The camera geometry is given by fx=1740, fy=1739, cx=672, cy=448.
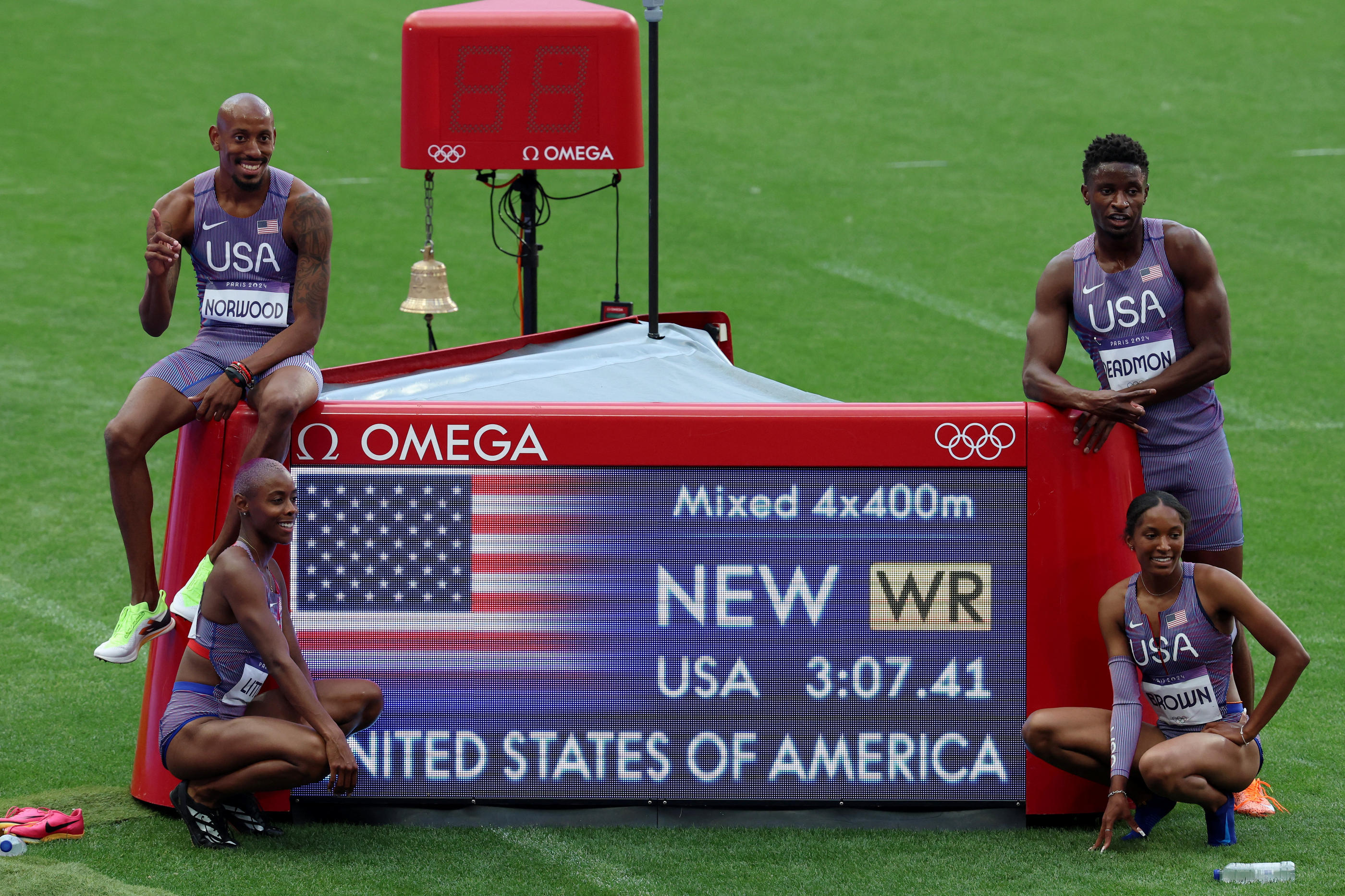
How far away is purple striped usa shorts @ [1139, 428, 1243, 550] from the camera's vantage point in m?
5.48

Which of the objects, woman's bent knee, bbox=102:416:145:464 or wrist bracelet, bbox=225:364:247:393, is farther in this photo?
woman's bent knee, bbox=102:416:145:464

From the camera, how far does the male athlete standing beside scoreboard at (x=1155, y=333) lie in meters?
5.39

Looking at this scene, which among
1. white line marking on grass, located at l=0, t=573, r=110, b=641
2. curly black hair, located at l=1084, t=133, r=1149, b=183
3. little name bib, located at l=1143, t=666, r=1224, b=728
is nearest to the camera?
little name bib, located at l=1143, t=666, r=1224, b=728

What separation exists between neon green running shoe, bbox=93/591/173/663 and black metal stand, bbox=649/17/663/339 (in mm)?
2404

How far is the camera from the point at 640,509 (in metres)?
5.28

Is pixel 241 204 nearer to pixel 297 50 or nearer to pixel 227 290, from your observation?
pixel 227 290

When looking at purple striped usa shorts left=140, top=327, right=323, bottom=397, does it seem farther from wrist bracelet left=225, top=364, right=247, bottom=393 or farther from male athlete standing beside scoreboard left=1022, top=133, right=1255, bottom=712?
male athlete standing beside scoreboard left=1022, top=133, right=1255, bottom=712

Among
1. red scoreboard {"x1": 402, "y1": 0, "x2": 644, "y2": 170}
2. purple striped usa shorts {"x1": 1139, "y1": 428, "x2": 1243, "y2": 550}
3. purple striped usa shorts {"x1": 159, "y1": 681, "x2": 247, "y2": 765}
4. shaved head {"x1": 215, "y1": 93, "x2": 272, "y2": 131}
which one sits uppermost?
red scoreboard {"x1": 402, "y1": 0, "x2": 644, "y2": 170}

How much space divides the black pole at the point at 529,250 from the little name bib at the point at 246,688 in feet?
11.4

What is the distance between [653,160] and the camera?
23.4 feet

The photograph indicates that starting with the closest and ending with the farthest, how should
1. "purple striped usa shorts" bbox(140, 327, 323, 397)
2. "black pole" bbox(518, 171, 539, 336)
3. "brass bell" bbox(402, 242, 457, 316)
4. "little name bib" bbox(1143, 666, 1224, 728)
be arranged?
1. "little name bib" bbox(1143, 666, 1224, 728)
2. "purple striped usa shorts" bbox(140, 327, 323, 397)
3. "black pole" bbox(518, 171, 539, 336)
4. "brass bell" bbox(402, 242, 457, 316)

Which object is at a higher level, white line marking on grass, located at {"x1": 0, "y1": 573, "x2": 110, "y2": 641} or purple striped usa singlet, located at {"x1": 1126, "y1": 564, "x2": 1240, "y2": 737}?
purple striped usa singlet, located at {"x1": 1126, "y1": 564, "x2": 1240, "y2": 737}

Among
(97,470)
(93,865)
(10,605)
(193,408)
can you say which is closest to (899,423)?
(193,408)

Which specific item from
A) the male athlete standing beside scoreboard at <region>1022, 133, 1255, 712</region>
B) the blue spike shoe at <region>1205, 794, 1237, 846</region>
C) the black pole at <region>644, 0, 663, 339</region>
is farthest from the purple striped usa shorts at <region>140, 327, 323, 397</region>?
the blue spike shoe at <region>1205, 794, 1237, 846</region>
